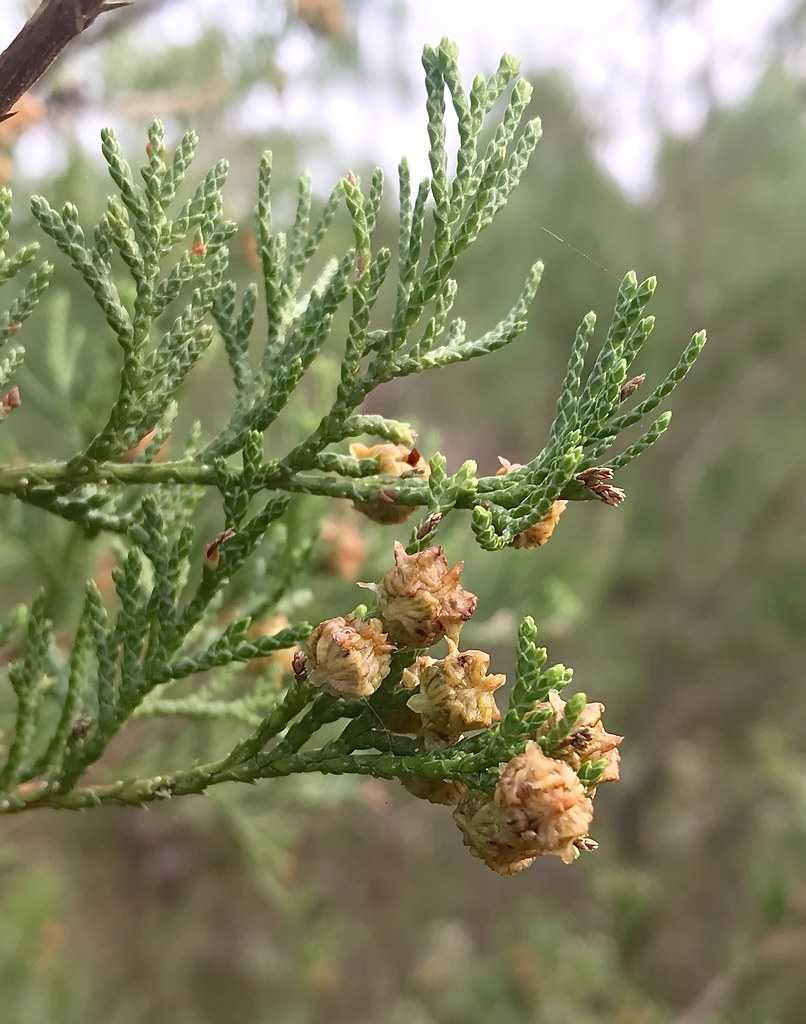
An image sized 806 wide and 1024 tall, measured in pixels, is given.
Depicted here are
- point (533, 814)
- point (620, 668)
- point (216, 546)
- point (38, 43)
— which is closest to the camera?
point (533, 814)

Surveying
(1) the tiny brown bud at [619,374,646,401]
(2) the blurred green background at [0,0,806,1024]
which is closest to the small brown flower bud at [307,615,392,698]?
(1) the tiny brown bud at [619,374,646,401]

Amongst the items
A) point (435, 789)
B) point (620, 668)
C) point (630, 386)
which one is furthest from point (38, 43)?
point (620, 668)

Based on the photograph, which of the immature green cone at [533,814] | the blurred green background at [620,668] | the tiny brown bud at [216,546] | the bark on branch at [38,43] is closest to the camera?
the immature green cone at [533,814]

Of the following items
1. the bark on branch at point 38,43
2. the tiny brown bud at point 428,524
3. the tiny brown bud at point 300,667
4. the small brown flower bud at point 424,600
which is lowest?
the tiny brown bud at point 300,667

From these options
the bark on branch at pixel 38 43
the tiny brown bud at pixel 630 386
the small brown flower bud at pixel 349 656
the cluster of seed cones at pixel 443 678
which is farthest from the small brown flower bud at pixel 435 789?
the bark on branch at pixel 38 43

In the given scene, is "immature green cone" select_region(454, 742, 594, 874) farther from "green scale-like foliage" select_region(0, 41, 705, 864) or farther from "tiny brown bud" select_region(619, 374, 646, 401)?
"tiny brown bud" select_region(619, 374, 646, 401)

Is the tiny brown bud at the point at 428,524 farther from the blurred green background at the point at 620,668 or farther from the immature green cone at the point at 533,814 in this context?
the blurred green background at the point at 620,668

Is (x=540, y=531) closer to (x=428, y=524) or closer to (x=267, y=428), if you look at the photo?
(x=428, y=524)

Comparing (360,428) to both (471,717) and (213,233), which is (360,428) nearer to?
(213,233)
